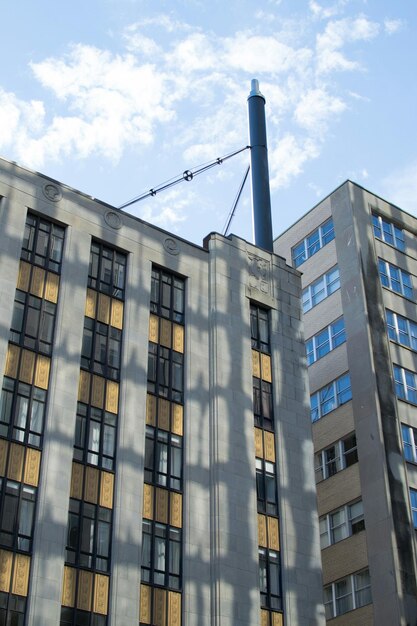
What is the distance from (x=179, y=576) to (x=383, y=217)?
31146mm

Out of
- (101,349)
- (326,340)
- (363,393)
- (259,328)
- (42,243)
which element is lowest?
(101,349)

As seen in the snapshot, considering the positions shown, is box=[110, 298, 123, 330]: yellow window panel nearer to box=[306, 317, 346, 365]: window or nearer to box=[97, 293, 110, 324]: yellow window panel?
box=[97, 293, 110, 324]: yellow window panel

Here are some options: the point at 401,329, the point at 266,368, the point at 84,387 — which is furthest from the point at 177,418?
the point at 401,329

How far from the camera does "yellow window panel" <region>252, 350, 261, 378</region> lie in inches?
1703

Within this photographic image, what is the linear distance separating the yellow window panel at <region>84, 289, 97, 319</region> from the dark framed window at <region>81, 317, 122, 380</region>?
0.83ft

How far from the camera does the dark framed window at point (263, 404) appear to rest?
42.2m

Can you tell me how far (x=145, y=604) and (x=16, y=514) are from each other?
5850 mm

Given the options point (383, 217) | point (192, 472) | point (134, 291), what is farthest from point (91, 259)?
point (383, 217)

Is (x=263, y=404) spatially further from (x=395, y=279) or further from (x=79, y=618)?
(x=395, y=279)

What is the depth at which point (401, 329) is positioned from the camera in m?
55.4

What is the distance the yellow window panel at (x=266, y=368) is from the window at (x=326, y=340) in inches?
458

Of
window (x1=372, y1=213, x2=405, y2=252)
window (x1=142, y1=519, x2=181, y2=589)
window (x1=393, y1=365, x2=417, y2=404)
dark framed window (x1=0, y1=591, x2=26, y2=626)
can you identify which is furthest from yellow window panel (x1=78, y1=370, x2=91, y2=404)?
window (x1=372, y1=213, x2=405, y2=252)

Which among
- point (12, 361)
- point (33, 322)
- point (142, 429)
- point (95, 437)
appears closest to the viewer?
point (12, 361)

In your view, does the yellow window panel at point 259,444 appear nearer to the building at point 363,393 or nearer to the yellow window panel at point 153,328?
the yellow window panel at point 153,328
